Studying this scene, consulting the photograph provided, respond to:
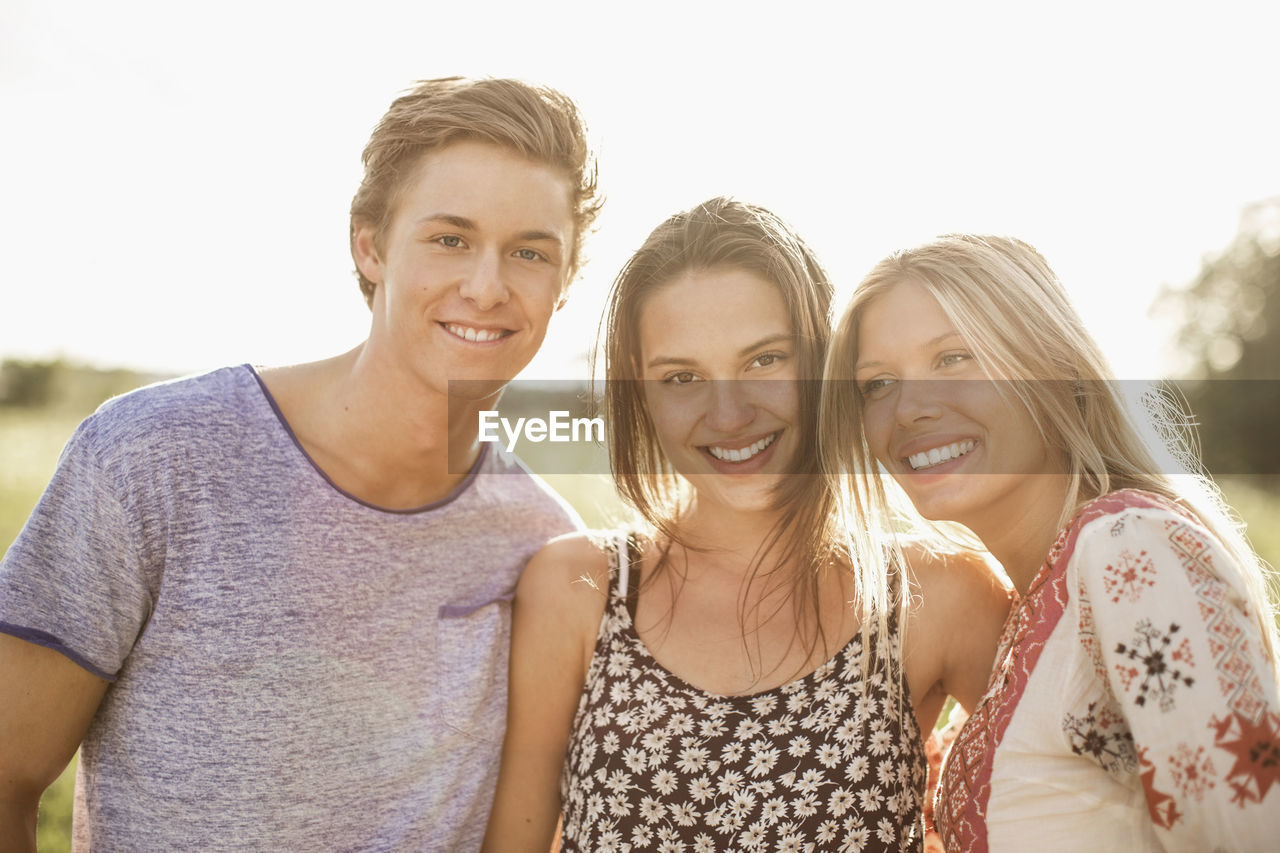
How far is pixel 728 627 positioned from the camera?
240 cm

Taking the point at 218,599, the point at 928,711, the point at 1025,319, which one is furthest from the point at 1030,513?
the point at 218,599

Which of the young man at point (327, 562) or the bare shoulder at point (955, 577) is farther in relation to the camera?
the bare shoulder at point (955, 577)

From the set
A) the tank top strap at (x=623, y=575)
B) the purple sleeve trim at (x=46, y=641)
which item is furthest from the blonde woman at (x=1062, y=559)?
the purple sleeve trim at (x=46, y=641)

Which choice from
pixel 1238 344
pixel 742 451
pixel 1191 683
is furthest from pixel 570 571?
pixel 1238 344

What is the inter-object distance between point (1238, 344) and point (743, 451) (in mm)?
25213

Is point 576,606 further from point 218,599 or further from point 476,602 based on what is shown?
point 218,599

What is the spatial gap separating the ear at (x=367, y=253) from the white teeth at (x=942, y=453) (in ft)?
5.53

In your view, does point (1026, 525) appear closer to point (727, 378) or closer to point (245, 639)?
point (727, 378)

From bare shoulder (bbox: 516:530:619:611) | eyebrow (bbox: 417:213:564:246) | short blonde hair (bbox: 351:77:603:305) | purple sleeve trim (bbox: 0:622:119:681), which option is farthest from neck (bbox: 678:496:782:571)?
purple sleeve trim (bbox: 0:622:119:681)

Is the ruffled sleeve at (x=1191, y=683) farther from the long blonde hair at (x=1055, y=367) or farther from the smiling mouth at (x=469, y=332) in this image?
the smiling mouth at (x=469, y=332)

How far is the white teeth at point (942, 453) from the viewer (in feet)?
7.13

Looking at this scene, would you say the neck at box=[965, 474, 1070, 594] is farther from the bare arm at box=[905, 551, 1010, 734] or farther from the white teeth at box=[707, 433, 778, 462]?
the white teeth at box=[707, 433, 778, 462]

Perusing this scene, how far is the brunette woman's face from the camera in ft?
7.72

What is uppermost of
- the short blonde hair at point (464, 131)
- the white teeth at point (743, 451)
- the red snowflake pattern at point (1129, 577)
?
→ the short blonde hair at point (464, 131)
